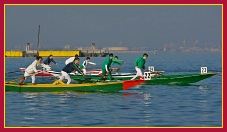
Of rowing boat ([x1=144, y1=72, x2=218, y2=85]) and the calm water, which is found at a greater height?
rowing boat ([x1=144, y1=72, x2=218, y2=85])

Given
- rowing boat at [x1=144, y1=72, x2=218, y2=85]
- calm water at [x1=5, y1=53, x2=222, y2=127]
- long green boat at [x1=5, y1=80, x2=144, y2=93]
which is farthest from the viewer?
rowing boat at [x1=144, y1=72, x2=218, y2=85]

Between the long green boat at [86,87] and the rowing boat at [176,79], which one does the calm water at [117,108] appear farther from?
the rowing boat at [176,79]

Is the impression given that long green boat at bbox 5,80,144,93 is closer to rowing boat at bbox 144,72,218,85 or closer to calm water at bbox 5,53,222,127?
calm water at bbox 5,53,222,127

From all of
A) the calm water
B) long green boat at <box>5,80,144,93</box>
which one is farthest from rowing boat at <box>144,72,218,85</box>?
long green boat at <box>5,80,144,93</box>

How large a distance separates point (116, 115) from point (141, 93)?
29.2 feet

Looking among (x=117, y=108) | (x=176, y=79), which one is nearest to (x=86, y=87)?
(x=117, y=108)

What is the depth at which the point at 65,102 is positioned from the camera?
81.3 ft

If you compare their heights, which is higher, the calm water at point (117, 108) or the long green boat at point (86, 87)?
the long green boat at point (86, 87)

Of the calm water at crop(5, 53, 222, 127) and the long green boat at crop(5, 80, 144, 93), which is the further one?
the long green boat at crop(5, 80, 144, 93)

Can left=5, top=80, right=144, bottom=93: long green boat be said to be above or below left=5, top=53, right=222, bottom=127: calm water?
above

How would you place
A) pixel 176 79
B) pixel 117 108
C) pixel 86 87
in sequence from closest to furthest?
1. pixel 117 108
2. pixel 86 87
3. pixel 176 79

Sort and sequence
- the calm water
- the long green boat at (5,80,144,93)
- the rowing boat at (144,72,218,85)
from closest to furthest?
the calm water, the long green boat at (5,80,144,93), the rowing boat at (144,72,218,85)

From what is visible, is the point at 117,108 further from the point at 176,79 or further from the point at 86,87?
the point at 176,79

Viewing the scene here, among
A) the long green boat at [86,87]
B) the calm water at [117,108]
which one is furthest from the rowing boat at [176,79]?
the long green boat at [86,87]
